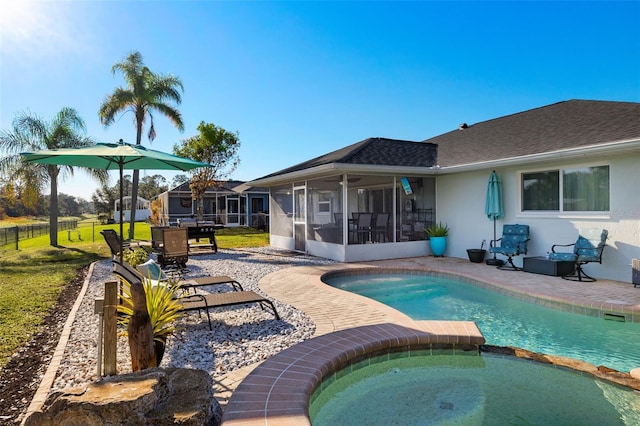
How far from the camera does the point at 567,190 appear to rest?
9.11m

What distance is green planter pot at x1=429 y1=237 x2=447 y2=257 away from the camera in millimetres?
12062

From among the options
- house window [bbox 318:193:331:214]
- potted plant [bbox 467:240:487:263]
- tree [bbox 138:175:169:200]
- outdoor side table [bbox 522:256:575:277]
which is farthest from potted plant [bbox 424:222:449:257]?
tree [bbox 138:175:169:200]

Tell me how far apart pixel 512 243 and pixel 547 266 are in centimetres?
122

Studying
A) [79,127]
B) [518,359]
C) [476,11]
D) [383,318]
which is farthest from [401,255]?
[79,127]

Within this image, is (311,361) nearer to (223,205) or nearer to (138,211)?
(223,205)

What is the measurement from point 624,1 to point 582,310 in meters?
10.3

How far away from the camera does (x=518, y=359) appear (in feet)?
14.6

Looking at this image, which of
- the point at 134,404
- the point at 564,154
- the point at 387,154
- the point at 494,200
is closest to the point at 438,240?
→ the point at 494,200

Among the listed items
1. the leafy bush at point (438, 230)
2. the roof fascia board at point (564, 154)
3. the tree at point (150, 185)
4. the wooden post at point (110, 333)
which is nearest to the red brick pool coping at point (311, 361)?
the wooden post at point (110, 333)

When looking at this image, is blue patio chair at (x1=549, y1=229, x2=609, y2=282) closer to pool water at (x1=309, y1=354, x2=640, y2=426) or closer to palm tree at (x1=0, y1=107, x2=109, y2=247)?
pool water at (x1=309, y1=354, x2=640, y2=426)

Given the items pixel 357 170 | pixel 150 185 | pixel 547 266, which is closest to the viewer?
pixel 547 266

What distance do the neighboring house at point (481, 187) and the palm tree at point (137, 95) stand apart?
8.95 metres

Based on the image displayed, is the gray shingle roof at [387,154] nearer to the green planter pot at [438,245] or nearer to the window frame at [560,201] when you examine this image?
the green planter pot at [438,245]

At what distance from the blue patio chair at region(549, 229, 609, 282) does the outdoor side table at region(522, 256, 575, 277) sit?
96 millimetres
